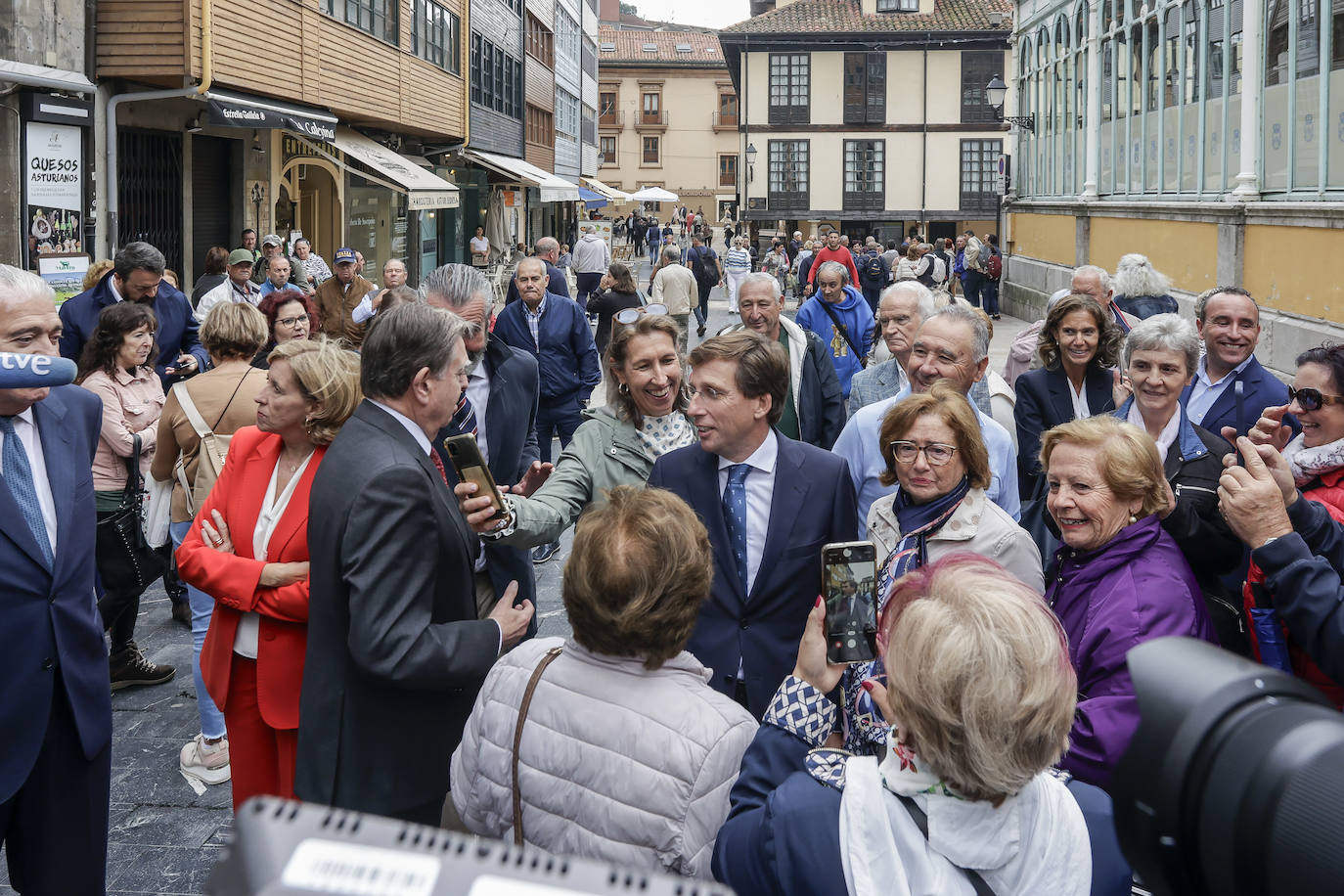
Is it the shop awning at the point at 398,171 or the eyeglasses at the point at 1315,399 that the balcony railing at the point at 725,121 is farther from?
the eyeglasses at the point at 1315,399

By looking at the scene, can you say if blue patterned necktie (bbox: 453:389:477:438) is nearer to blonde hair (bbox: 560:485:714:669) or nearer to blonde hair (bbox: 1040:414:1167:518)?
blonde hair (bbox: 1040:414:1167:518)

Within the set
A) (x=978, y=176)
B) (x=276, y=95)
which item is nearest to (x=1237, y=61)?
(x=276, y=95)

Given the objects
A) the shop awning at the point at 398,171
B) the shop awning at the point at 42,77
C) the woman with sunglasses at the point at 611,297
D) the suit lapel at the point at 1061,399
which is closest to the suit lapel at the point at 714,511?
the suit lapel at the point at 1061,399

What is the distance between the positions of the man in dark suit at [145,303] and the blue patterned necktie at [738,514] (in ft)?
15.5

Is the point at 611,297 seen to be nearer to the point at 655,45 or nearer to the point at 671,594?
the point at 671,594

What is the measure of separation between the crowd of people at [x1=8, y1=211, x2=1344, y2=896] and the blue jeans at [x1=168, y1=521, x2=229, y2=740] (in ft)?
0.07

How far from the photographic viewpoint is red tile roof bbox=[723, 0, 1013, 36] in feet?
178

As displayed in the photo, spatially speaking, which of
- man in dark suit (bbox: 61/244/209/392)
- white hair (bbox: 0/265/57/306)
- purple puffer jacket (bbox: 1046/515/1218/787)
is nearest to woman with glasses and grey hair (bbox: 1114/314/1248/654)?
purple puffer jacket (bbox: 1046/515/1218/787)

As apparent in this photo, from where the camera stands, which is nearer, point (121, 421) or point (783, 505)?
point (783, 505)

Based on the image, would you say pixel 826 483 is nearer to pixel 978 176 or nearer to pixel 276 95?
pixel 276 95

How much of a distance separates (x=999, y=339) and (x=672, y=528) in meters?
23.1

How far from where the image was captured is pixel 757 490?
358 centimetres

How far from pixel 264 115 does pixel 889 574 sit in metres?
15.4

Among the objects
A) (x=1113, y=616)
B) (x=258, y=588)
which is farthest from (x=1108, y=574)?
(x=258, y=588)
